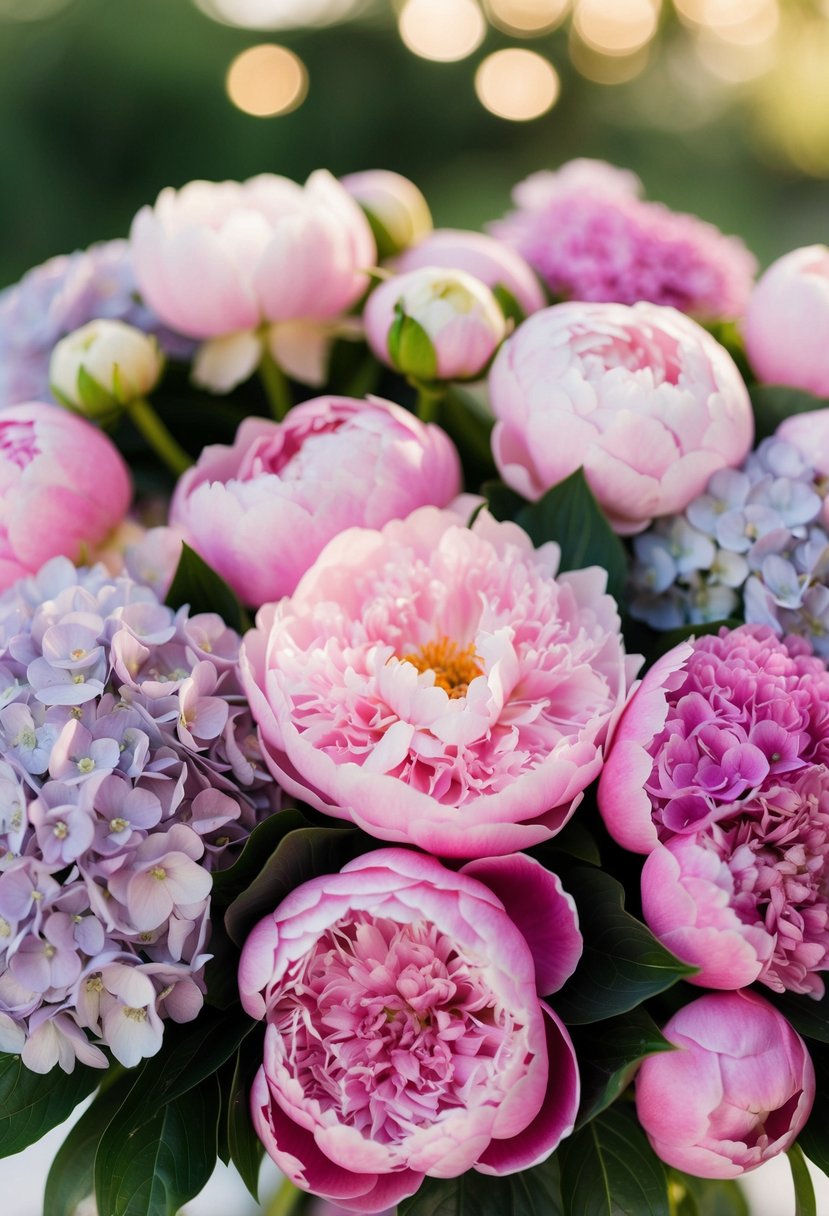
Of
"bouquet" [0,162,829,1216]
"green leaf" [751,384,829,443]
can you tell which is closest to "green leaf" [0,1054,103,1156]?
"bouquet" [0,162,829,1216]

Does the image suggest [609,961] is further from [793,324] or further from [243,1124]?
[793,324]

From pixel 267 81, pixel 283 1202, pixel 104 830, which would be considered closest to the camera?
pixel 104 830

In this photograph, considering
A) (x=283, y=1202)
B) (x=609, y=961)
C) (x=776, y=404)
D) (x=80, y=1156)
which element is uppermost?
(x=776, y=404)

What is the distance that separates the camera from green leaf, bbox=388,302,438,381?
18.2 inches

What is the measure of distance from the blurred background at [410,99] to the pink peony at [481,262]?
123 centimetres

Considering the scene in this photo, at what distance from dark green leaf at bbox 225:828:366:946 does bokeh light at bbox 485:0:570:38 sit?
5.45 ft

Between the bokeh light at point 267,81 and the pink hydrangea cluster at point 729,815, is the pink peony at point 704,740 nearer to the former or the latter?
the pink hydrangea cluster at point 729,815

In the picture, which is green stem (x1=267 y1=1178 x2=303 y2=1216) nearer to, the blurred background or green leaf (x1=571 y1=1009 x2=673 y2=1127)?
green leaf (x1=571 y1=1009 x2=673 y2=1127)

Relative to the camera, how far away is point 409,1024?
0.36 meters

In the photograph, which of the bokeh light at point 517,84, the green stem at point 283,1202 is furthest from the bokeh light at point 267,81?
the green stem at point 283,1202

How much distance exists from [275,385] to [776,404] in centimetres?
23

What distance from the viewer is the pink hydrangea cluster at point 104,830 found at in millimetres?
336

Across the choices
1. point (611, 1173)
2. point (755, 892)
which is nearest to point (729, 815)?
point (755, 892)

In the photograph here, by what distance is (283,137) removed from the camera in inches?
66.2
